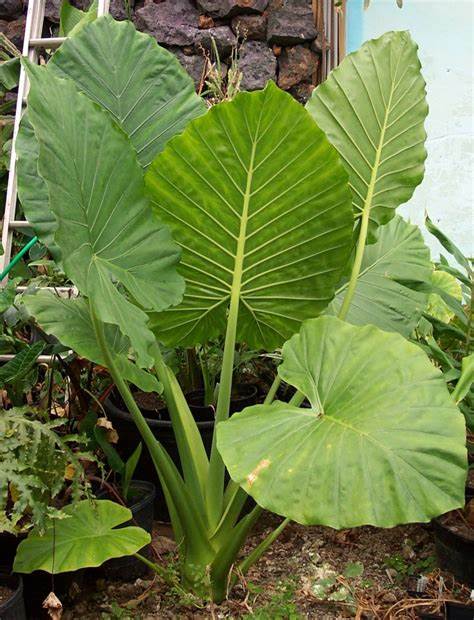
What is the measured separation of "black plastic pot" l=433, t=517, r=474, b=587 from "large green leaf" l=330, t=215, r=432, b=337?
469 millimetres

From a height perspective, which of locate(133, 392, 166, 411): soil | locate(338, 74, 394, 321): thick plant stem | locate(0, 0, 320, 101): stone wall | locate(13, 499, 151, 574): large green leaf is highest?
locate(0, 0, 320, 101): stone wall

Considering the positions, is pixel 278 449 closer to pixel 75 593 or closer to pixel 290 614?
pixel 290 614

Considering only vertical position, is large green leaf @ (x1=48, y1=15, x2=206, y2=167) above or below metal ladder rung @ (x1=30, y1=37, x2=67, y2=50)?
below

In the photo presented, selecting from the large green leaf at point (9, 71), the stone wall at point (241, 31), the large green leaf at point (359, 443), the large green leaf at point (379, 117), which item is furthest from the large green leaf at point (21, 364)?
the stone wall at point (241, 31)

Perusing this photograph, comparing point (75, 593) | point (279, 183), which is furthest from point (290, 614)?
point (279, 183)

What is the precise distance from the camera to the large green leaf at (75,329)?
1271mm

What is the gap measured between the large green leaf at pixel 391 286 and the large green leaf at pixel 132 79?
0.54 m

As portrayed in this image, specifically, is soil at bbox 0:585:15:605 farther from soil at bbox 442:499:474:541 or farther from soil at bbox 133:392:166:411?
soil at bbox 442:499:474:541

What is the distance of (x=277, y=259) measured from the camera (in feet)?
4.62

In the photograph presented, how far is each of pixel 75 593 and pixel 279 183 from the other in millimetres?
881

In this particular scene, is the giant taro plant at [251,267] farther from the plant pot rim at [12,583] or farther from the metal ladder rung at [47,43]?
the metal ladder rung at [47,43]

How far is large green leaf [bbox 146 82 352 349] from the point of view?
124 centimetres

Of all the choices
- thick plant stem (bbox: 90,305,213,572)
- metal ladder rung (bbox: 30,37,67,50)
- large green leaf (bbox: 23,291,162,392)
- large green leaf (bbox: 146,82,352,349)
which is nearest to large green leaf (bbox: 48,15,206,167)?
large green leaf (bbox: 146,82,352,349)

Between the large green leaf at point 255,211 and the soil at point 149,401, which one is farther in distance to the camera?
the soil at point 149,401
